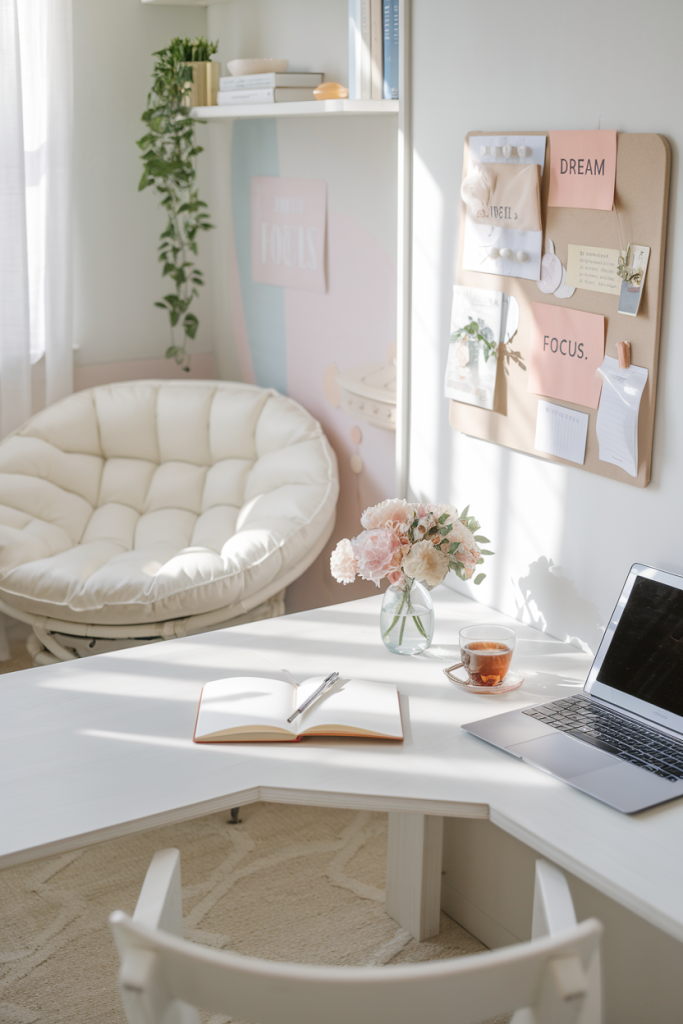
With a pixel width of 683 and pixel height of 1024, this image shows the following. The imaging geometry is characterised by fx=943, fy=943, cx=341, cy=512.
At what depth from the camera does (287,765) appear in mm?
1364

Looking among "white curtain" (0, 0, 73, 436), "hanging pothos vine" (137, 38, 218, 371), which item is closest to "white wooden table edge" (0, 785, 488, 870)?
"white curtain" (0, 0, 73, 436)

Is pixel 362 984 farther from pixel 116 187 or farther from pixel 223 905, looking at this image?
pixel 116 187

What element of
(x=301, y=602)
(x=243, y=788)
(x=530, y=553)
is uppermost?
(x=530, y=553)

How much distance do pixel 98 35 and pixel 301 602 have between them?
199 centimetres

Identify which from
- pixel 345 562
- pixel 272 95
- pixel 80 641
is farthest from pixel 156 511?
pixel 345 562

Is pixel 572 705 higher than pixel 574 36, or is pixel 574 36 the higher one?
pixel 574 36

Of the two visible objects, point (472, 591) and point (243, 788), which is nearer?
point (243, 788)

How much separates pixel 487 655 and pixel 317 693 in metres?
0.29

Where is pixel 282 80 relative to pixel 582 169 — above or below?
above

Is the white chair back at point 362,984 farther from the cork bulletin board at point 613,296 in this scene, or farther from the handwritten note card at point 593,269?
the handwritten note card at point 593,269

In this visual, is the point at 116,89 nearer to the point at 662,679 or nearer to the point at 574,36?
the point at 574,36

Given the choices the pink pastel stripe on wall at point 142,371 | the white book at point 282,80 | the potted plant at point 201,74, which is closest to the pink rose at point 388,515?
the white book at point 282,80

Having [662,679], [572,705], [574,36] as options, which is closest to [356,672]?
[572,705]

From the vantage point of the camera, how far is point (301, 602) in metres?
3.10
